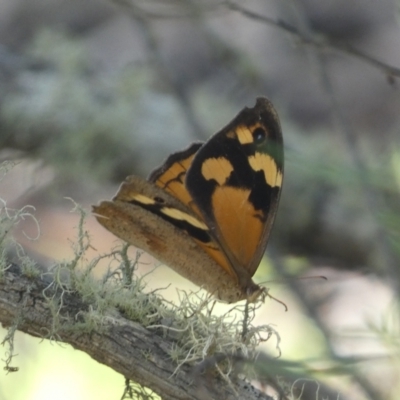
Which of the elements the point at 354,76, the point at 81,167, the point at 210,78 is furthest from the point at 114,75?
the point at 354,76

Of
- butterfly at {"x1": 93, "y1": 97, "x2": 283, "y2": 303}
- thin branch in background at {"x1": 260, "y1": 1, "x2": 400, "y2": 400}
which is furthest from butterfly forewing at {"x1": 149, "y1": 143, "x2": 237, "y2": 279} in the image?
thin branch in background at {"x1": 260, "y1": 1, "x2": 400, "y2": 400}

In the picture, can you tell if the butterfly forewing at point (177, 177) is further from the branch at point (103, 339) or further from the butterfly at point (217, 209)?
the branch at point (103, 339)

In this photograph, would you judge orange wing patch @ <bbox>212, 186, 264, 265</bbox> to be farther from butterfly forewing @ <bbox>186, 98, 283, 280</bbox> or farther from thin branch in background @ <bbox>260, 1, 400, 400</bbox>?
thin branch in background @ <bbox>260, 1, 400, 400</bbox>

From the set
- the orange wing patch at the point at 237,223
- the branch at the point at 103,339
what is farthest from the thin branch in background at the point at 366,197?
the branch at the point at 103,339

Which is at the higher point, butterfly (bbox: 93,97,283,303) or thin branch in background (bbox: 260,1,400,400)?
thin branch in background (bbox: 260,1,400,400)

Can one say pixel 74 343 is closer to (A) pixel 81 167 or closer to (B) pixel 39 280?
(B) pixel 39 280

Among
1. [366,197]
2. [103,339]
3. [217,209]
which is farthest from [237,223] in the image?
[103,339]

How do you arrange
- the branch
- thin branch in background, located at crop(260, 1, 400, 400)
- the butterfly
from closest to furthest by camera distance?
1. the branch
2. the butterfly
3. thin branch in background, located at crop(260, 1, 400, 400)

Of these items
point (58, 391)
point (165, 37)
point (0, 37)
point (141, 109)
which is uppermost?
point (165, 37)
